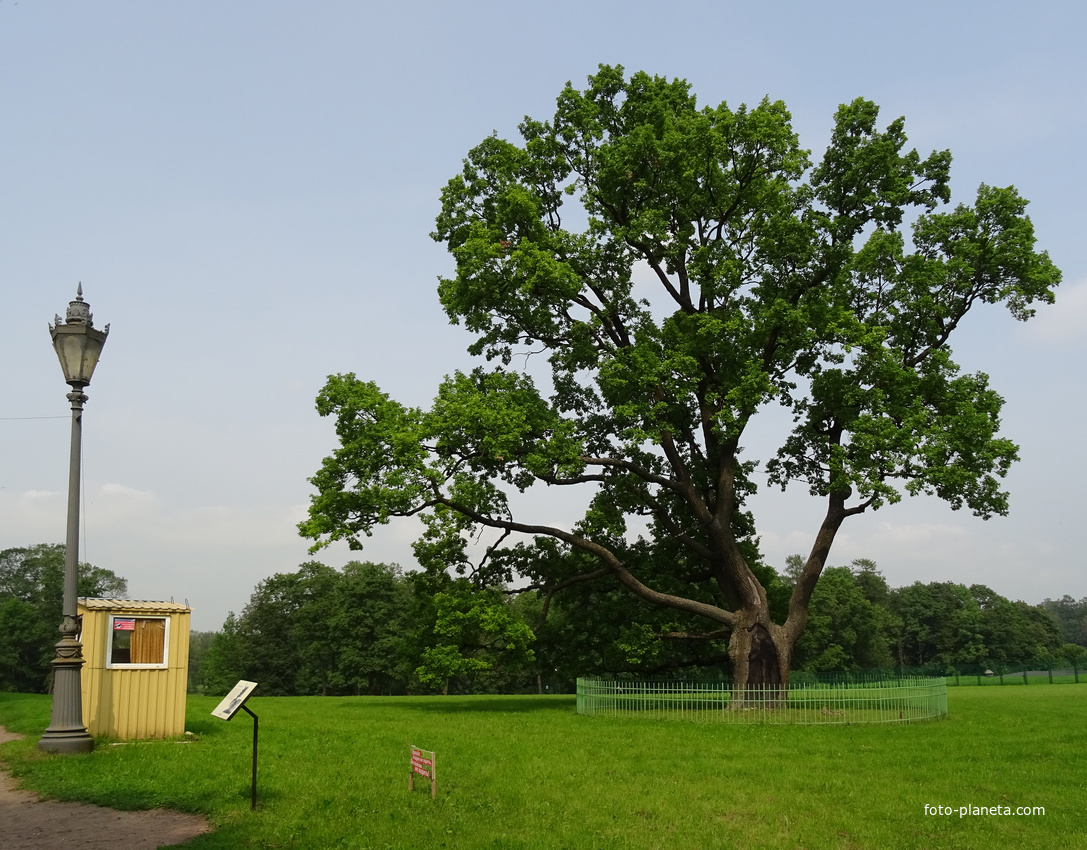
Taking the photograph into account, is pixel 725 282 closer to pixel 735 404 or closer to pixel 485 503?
pixel 735 404

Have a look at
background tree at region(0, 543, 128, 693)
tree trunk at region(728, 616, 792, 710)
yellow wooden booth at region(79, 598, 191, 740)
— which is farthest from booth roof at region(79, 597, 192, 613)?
background tree at region(0, 543, 128, 693)

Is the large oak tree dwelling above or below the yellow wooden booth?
above

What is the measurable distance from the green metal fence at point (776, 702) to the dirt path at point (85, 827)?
1544 cm

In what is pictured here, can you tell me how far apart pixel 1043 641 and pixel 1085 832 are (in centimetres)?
10399

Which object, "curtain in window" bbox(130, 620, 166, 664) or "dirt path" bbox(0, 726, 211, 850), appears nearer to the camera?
"dirt path" bbox(0, 726, 211, 850)

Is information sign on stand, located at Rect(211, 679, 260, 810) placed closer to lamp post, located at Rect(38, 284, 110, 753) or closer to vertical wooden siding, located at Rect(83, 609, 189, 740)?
lamp post, located at Rect(38, 284, 110, 753)

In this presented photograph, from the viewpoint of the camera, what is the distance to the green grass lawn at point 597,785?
927 cm

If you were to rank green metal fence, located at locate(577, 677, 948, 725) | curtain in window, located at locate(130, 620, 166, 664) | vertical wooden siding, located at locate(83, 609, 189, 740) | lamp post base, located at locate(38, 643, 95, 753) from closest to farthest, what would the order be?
lamp post base, located at locate(38, 643, 95, 753), vertical wooden siding, located at locate(83, 609, 189, 740), curtain in window, located at locate(130, 620, 166, 664), green metal fence, located at locate(577, 677, 948, 725)

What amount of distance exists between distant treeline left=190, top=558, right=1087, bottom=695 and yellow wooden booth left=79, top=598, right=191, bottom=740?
11.6 m

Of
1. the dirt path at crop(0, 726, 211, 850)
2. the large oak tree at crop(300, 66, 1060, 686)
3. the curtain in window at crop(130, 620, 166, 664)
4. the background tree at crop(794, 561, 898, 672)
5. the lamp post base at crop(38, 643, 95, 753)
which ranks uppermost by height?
the large oak tree at crop(300, 66, 1060, 686)

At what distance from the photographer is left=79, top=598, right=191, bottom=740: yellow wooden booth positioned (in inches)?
575

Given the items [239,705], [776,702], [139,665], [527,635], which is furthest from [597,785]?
[527,635]

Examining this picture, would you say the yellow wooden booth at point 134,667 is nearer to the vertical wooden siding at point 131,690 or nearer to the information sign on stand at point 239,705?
the vertical wooden siding at point 131,690

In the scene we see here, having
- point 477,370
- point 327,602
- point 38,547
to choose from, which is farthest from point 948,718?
point 38,547
